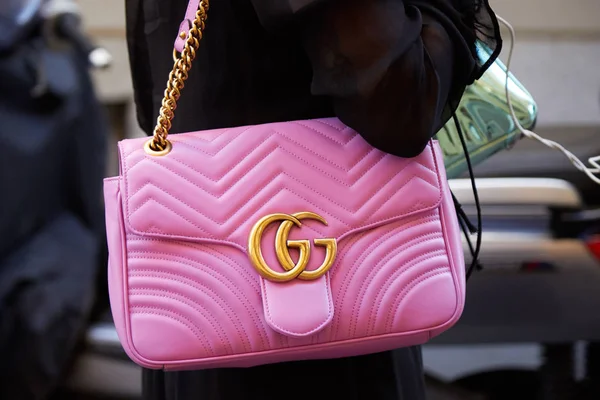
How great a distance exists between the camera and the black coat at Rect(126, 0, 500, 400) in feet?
1.83

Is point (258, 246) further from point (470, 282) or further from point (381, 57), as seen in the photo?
point (470, 282)

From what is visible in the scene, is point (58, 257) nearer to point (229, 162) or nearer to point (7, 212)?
point (7, 212)

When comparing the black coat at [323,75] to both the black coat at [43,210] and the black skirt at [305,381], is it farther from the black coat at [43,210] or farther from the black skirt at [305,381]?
the black coat at [43,210]

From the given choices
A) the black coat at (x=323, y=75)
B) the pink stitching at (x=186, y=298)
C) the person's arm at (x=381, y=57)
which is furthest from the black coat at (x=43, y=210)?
the person's arm at (x=381, y=57)

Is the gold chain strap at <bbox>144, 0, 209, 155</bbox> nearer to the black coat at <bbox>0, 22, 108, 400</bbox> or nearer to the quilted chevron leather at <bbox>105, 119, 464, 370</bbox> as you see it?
the quilted chevron leather at <bbox>105, 119, 464, 370</bbox>

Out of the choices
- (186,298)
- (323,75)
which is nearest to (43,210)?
(186,298)

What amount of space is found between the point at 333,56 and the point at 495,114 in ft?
1.17

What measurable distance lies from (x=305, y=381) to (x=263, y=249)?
0.49 ft

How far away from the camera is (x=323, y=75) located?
1.89 ft

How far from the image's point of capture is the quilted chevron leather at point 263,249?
0.64 meters

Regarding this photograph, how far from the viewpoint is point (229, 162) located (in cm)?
65

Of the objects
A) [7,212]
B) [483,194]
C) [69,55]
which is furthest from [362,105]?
[69,55]

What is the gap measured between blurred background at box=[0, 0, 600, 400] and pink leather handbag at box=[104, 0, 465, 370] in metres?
0.26

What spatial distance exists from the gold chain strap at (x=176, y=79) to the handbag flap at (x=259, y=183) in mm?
10
